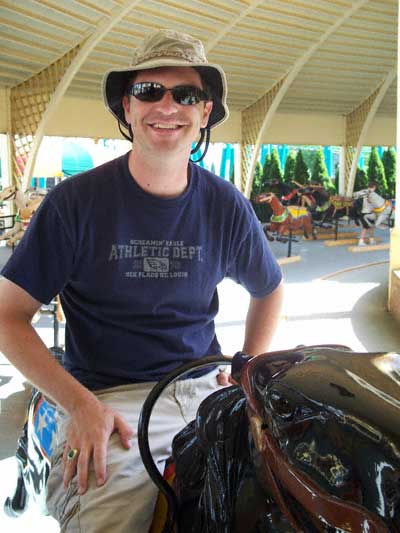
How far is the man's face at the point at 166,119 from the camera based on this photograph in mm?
1410

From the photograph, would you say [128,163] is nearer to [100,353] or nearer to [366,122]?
[100,353]

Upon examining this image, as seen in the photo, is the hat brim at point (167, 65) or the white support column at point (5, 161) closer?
the hat brim at point (167, 65)

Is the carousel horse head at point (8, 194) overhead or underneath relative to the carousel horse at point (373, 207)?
overhead

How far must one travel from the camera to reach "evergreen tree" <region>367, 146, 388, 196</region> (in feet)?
68.2

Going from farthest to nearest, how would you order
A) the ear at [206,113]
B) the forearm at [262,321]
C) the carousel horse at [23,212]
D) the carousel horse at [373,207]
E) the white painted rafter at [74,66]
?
the carousel horse at [373,207] < the white painted rafter at [74,66] < the carousel horse at [23,212] < the forearm at [262,321] < the ear at [206,113]

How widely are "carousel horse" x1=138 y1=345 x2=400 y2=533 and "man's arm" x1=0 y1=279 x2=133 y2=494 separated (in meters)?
0.26

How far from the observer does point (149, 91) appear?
4.66 feet

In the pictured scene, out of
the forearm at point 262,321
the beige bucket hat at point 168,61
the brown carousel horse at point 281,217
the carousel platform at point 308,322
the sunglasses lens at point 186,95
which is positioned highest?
the beige bucket hat at point 168,61

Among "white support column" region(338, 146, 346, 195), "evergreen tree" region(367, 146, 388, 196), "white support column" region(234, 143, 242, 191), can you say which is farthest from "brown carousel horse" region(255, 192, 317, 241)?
"evergreen tree" region(367, 146, 388, 196)

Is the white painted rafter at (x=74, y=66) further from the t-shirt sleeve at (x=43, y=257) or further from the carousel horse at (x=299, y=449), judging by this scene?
the carousel horse at (x=299, y=449)

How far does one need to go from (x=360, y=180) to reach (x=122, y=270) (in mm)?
20489

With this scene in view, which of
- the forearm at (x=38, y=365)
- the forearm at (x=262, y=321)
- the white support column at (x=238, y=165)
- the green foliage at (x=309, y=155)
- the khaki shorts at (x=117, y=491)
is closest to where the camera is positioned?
the khaki shorts at (x=117, y=491)

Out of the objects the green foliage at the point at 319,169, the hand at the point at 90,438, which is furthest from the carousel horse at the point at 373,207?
the hand at the point at 90,438

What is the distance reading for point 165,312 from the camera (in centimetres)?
141
